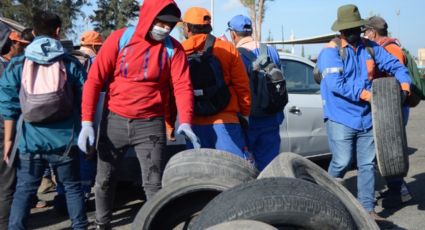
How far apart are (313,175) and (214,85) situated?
1.24 m

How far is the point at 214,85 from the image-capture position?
4699mm

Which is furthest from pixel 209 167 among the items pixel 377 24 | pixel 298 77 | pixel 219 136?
pixel 298 77

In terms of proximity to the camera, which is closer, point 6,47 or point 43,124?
point 43,124

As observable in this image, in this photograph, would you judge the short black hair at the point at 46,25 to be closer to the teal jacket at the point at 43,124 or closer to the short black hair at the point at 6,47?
the teal jacket at the point at 43,124

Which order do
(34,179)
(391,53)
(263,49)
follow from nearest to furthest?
1. (34,179)
2. (263,49)
3. (391,53)

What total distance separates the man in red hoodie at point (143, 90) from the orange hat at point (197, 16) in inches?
14.1

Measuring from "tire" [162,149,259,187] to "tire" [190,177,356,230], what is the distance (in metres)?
0.85

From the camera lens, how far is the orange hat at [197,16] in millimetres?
4707

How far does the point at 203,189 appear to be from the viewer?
138 inches

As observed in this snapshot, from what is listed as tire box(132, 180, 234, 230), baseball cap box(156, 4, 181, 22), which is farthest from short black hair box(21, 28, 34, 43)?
tire box(132, 180, 234, 230)

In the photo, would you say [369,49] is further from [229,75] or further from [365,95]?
[229,75]

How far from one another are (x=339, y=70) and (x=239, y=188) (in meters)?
2.60

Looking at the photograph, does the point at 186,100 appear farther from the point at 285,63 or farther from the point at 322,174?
the point at 285,63

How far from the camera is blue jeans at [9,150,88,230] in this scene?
14.5 ft
